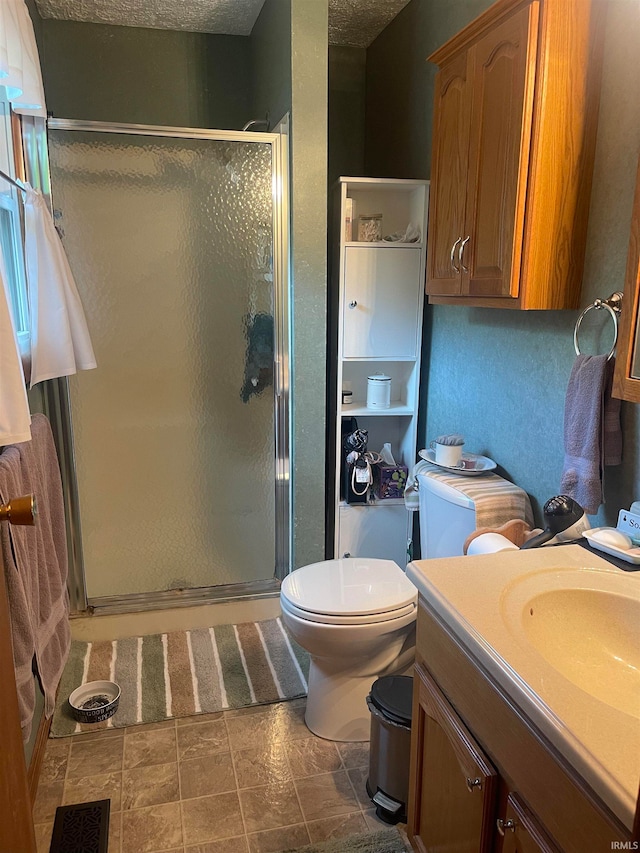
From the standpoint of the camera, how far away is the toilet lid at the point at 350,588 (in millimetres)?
1887

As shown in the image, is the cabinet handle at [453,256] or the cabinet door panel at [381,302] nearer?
the cabinet handle at [453,256]

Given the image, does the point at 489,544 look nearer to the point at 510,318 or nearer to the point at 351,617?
the point at 351,617

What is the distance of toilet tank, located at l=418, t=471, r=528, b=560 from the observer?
76.5 inches

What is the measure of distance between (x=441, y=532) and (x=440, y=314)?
921 mm

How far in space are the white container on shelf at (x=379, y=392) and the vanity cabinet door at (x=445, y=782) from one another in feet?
4.66

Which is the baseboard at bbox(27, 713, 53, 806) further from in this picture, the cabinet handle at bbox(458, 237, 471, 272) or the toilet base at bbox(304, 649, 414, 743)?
the cabinet handle at bbox(458, 237, 471, 272)

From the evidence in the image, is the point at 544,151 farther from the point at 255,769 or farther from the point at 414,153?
the point at 255,769

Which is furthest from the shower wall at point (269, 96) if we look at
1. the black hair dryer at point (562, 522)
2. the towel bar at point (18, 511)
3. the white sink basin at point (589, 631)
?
the towel bar at point (18, 511)

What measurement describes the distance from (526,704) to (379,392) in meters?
1.80

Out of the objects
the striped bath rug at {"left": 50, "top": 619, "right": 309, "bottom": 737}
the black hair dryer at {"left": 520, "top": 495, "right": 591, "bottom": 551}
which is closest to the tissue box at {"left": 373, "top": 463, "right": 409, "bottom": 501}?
the striped bath rug at {"left": 50, "top": 619, "right": 309, "bottom": 737}

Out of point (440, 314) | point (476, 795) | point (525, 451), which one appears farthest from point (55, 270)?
point (476, 795)

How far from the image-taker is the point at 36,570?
1.69 metres

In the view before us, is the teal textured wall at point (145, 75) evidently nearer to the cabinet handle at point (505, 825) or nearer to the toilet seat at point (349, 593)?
the toilet seat at point (349, 593)

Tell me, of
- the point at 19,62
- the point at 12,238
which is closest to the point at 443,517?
the point at 12,238
